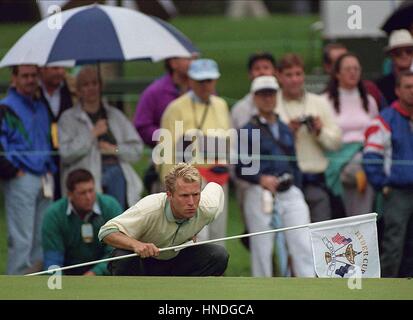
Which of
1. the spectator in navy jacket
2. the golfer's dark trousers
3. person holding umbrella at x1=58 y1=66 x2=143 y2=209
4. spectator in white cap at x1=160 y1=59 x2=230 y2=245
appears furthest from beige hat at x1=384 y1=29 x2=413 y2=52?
the golfer's dark trousers

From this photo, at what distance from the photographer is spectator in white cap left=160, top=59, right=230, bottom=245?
43.2 feet

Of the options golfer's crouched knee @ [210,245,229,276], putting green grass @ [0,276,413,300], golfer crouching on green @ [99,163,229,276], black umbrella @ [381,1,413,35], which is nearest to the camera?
putting green grass @ [0,276,413,300]

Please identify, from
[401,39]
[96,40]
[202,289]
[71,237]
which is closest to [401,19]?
[401,39]

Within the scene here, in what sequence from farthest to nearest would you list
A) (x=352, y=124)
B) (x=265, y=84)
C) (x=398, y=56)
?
(x=398, y=56)
(x=352, y=124)
(x=265, y=84)

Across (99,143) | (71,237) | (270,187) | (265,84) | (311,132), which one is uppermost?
(265,84)

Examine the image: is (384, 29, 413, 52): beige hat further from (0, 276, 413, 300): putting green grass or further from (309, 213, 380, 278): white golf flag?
(0, 276, 413, 300): putting green grass

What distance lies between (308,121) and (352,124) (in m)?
0.52

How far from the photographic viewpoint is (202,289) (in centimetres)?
927

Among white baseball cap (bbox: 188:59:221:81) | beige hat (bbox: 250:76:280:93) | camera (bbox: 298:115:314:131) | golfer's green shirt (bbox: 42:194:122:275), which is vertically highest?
white baseball cap (bbox: 188:59:221:81)

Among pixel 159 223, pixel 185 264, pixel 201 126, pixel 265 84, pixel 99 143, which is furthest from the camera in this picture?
pixel 99 143

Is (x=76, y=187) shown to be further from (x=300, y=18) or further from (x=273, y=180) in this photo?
(x=300, y=18)

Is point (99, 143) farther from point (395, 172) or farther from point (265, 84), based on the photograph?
point (395, 172)

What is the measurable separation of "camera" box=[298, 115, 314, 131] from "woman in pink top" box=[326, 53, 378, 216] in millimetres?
385
